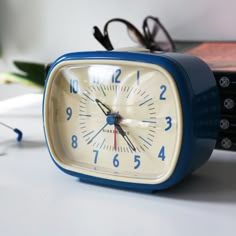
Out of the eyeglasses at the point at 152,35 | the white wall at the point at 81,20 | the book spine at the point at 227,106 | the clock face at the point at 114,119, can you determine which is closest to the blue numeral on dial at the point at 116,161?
the clock face at the point at 114,119

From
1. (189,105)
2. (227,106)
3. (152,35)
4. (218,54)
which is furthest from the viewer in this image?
(152,35)

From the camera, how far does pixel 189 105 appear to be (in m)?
0.40

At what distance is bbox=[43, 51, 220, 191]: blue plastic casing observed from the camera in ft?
1.33

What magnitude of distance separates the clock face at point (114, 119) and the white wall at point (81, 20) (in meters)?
0.43

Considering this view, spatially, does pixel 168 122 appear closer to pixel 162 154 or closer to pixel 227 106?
pixel 162 154

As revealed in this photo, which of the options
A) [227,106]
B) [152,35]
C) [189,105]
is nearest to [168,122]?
[189,105]

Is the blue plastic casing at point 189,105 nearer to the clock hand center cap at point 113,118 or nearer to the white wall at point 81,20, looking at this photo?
the clock hand center cap at point 113,118

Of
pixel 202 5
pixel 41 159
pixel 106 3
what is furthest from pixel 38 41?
pixel 41 159

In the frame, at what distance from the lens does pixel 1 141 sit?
617mm

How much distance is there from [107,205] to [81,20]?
575 millimetres

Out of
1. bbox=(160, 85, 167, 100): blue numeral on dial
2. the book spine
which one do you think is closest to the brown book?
the book spine

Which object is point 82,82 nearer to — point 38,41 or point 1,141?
point 1,141

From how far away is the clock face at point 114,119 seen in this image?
0.42 metres

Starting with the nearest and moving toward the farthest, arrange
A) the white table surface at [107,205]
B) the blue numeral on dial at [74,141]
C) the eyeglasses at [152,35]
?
the white table surface at [107,205], the blue numeral on dial at [74,141], the eyeglasses at [152,35]
